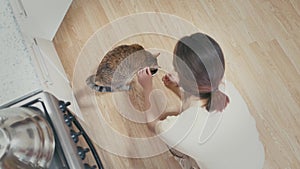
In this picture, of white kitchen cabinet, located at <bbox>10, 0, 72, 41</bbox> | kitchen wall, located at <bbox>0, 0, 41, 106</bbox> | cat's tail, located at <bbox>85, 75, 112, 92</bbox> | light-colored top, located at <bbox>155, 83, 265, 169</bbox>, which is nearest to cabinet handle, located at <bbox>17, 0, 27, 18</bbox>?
white kitchen cabinet, located at <bbox>10, 0, 72, 41</bbox>

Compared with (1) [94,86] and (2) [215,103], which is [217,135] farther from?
(1) [94,86]

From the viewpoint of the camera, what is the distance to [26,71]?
2.49ft

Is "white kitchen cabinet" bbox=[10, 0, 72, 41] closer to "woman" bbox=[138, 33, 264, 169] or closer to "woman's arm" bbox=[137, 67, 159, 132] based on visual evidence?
"woman's arm" bbox=[137, 67, 159, 132]

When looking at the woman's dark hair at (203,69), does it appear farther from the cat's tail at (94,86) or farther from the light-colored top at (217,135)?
the cat's tail at (94,86)

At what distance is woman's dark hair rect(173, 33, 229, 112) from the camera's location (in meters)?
0.94

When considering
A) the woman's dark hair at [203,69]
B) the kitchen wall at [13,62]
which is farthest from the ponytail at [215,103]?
the kitchen wall at [13,62]

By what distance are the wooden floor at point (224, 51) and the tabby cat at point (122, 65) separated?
0.11 m

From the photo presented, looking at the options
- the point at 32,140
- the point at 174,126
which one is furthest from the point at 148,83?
the point at 32,140

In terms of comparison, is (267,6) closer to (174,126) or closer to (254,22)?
(254,22)

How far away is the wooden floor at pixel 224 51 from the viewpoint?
1387 mm

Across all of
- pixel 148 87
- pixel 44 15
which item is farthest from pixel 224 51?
pixel 44 15

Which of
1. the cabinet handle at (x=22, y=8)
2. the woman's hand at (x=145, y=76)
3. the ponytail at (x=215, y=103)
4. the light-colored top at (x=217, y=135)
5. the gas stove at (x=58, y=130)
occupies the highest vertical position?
the cabinet handle at (x=22, y=8)

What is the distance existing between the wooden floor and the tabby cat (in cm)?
11

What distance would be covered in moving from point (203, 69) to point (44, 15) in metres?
0.69
